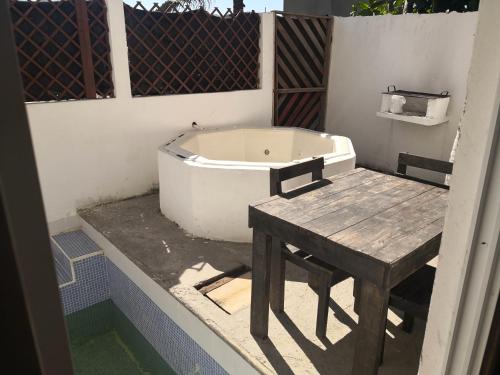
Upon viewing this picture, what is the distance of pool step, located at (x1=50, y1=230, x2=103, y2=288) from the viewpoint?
2.79 meters

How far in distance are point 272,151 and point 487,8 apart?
3434mm

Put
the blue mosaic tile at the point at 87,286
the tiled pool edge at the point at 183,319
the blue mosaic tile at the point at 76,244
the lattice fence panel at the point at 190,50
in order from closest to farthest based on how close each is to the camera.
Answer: the tiled pool edge at the point at 183,319 < the blue mosaic tile at the point at 87,286 < the blue mosaic tile at the point at 76,244 < the lattice fence panel at the point at 190,50

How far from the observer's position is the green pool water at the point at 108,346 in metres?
2.55

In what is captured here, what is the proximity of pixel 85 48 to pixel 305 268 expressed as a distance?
99.3 inches

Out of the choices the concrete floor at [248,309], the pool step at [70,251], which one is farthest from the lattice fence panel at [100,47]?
the pool step at [70,251]

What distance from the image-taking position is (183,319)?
2244 millimetres

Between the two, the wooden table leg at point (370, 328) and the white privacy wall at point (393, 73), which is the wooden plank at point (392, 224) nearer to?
the wooden table leg at point (370, 328)

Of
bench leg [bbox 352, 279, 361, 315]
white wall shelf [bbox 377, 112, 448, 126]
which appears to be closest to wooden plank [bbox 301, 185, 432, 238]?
bench leg [bbox 352, 279, 361, 315]

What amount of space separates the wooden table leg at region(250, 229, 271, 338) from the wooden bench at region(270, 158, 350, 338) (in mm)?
168

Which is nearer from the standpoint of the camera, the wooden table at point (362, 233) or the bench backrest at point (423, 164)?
the wooden table at point (362, 233)

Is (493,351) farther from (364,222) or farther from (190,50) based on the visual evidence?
(190,50)

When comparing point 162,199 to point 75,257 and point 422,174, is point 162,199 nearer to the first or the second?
point 75,257

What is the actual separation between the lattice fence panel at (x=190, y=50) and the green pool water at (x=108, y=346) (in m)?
1.89

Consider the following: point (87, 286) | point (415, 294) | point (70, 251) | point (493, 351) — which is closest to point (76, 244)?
point (70, 251)
